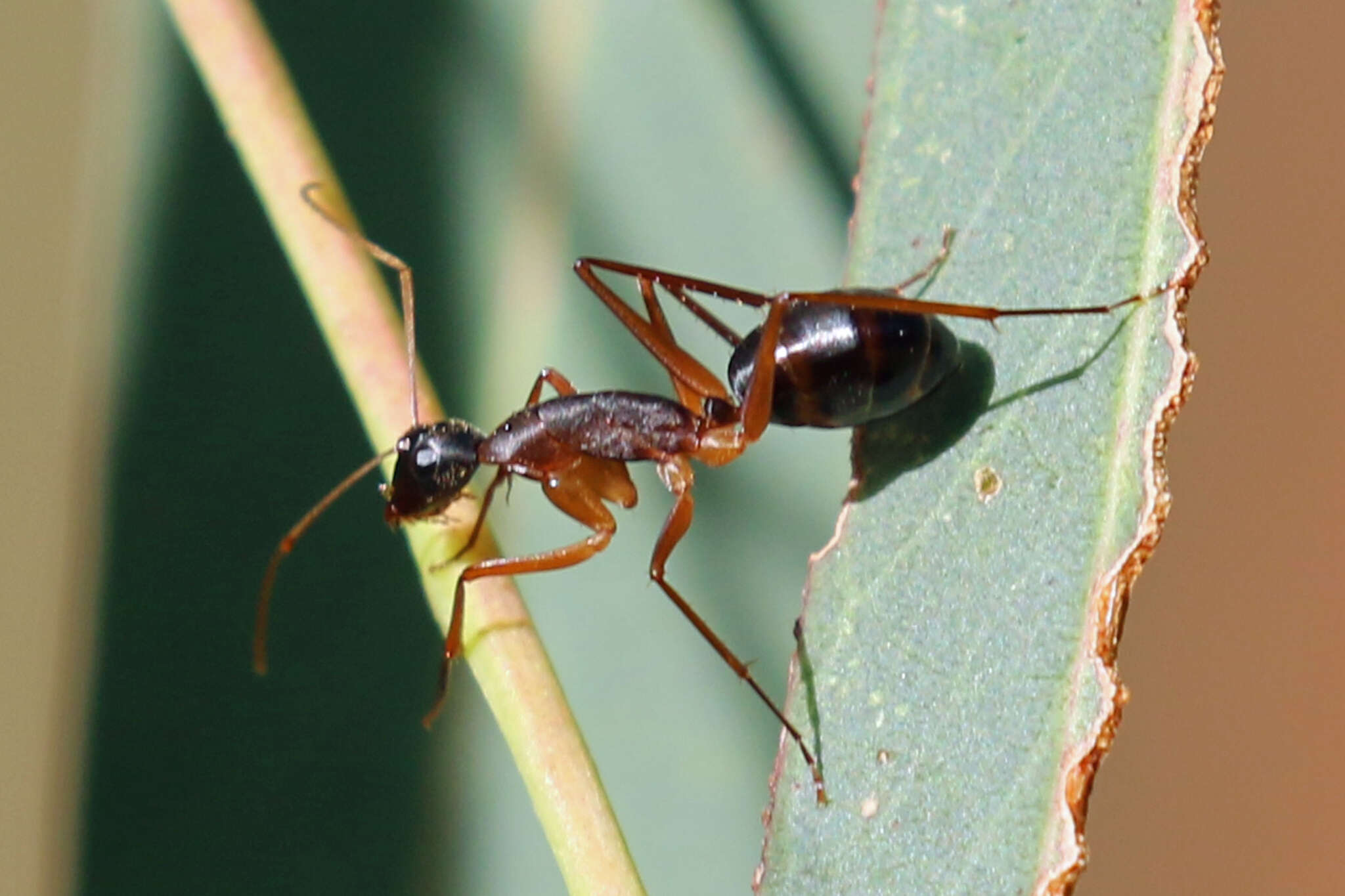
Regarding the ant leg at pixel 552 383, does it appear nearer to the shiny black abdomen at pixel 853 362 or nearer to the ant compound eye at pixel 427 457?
the ant compound eye at pixel 427 457

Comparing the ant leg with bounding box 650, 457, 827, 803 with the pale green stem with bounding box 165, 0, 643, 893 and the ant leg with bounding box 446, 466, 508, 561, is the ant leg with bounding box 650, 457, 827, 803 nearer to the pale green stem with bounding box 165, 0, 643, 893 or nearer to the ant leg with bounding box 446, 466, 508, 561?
the ant leg with bounding box 446, 466, 508, 561

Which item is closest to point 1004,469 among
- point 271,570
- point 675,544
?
point 675,544

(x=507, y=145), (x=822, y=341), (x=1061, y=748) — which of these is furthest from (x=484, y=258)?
(x=1061, y=748)

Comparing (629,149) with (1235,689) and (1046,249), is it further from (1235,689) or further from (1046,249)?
(1235,689)

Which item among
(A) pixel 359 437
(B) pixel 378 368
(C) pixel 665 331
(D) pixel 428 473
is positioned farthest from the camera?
(A) pixel 359 437

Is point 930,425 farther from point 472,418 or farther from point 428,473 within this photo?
point 472,418

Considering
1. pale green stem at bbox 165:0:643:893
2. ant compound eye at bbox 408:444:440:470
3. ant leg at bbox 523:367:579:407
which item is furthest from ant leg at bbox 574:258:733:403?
pale green stem at bbox 165:0:643:893
